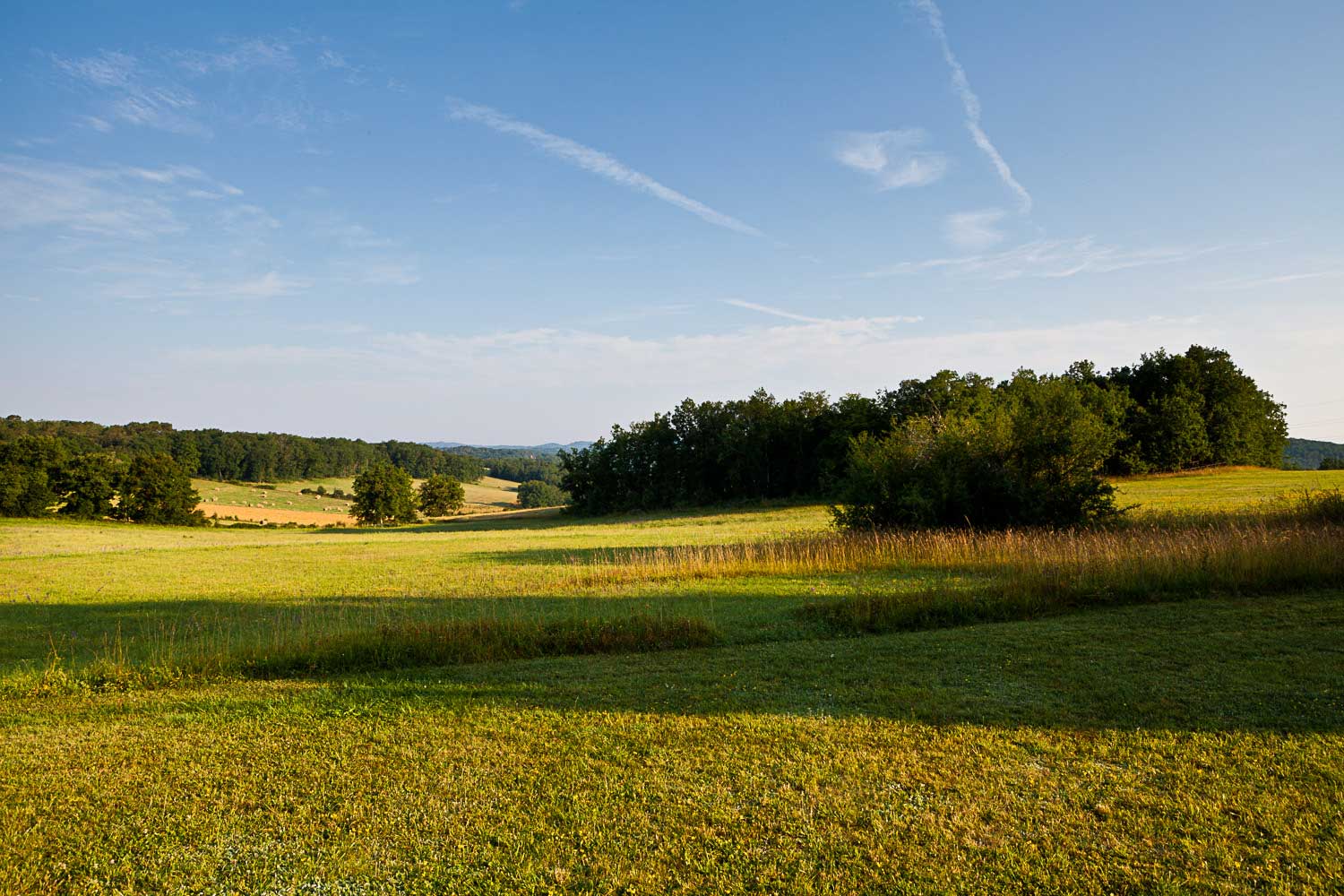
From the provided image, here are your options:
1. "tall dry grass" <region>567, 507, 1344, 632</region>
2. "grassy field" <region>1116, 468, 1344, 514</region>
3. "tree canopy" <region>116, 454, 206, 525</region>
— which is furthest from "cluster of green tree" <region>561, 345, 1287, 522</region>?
"tree canopy" <region>116, 454, 206, 525</region>

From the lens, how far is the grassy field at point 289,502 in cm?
8388

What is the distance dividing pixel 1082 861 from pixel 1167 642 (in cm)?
575

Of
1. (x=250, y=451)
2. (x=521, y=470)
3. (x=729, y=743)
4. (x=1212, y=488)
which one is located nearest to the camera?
(x=729, y=743)

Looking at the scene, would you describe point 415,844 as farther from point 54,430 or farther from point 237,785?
point 54,430

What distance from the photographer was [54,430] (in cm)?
10306

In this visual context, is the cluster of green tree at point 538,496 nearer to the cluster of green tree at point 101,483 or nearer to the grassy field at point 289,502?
the grassy field at point 289,502

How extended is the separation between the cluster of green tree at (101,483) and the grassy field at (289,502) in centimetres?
635

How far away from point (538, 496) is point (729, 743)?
4660 inches

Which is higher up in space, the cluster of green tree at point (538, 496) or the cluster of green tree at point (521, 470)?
the cluster of green tree at point (521, 470)

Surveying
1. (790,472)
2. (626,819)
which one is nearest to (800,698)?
(626,819)

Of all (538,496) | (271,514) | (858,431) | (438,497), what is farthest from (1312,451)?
(271,514)

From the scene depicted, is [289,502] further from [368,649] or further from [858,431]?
[368,649]

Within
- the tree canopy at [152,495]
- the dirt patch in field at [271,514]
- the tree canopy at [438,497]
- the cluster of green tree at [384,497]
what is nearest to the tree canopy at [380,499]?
the cluster of green tree at [384,497]

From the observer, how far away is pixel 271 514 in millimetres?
85562
